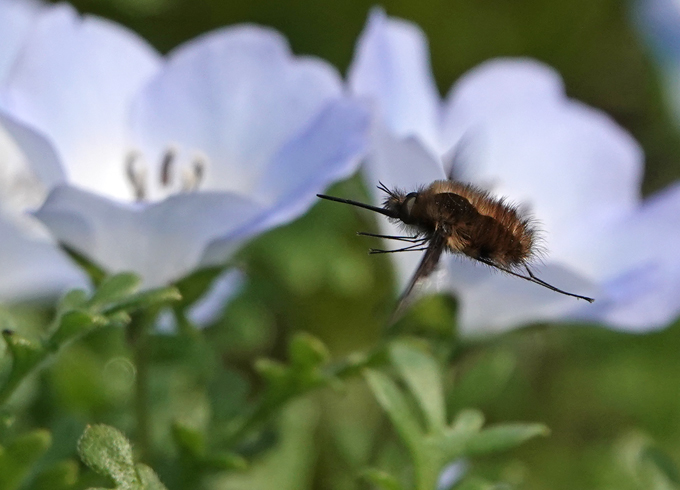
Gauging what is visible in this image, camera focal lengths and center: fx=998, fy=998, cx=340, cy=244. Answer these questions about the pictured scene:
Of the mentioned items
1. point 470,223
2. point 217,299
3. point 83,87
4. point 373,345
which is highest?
point 470,223

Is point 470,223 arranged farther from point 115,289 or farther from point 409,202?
point 115,289

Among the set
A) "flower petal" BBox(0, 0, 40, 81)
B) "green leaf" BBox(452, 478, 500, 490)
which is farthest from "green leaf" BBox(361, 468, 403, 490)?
"flower petal" BBox(0, 0, 40, 81)

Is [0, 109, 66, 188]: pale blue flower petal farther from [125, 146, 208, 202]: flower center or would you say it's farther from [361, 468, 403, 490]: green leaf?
[361, 468, 403, 490]: green leaf

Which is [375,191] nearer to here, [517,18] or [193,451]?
[193,451]

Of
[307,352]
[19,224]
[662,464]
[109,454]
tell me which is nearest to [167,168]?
[19,224]

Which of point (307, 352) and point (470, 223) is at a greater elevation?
point (470, 223)

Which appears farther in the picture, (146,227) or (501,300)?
(501,300)

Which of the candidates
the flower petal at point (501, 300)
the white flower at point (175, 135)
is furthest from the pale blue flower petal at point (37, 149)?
the flower petal at point (501, 300)
